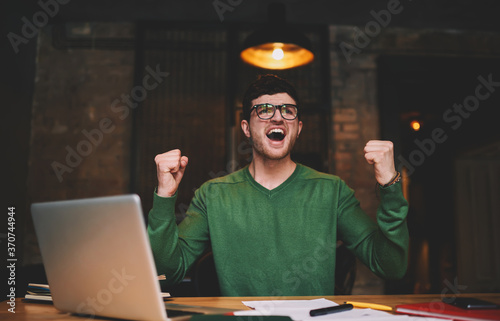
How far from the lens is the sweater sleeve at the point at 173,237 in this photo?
1.30 m

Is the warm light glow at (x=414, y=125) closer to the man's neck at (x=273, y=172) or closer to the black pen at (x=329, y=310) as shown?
the man's neck at (x=273, y=172)

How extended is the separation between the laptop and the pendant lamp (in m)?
1.66

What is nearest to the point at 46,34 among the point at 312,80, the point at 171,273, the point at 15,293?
the point at 312,80

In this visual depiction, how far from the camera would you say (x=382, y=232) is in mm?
1369

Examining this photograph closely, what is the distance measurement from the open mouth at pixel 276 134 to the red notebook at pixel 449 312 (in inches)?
35.6

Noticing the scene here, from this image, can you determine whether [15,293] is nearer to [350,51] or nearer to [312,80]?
[312,80]

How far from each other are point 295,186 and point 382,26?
9.60 feet

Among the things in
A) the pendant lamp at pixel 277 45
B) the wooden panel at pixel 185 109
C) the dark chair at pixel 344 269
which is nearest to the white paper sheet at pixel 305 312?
the dark chair at pixel 344 269

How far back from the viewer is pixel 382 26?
3.91 m

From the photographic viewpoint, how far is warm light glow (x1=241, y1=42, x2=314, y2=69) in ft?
7.77

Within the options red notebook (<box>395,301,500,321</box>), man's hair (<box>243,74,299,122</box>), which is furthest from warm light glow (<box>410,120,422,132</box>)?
red notebook (<box>395,301,500,321</box>)

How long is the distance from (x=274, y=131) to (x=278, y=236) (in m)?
0.46

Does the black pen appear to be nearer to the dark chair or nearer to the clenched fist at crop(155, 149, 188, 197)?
the clenched fist at crop(155, 149, 188, 197)

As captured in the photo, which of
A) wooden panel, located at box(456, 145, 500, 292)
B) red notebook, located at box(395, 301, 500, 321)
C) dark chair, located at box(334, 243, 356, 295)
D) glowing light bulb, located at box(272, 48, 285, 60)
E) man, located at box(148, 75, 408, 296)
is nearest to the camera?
red notebook, located at box(395, 301, 500, 321)
